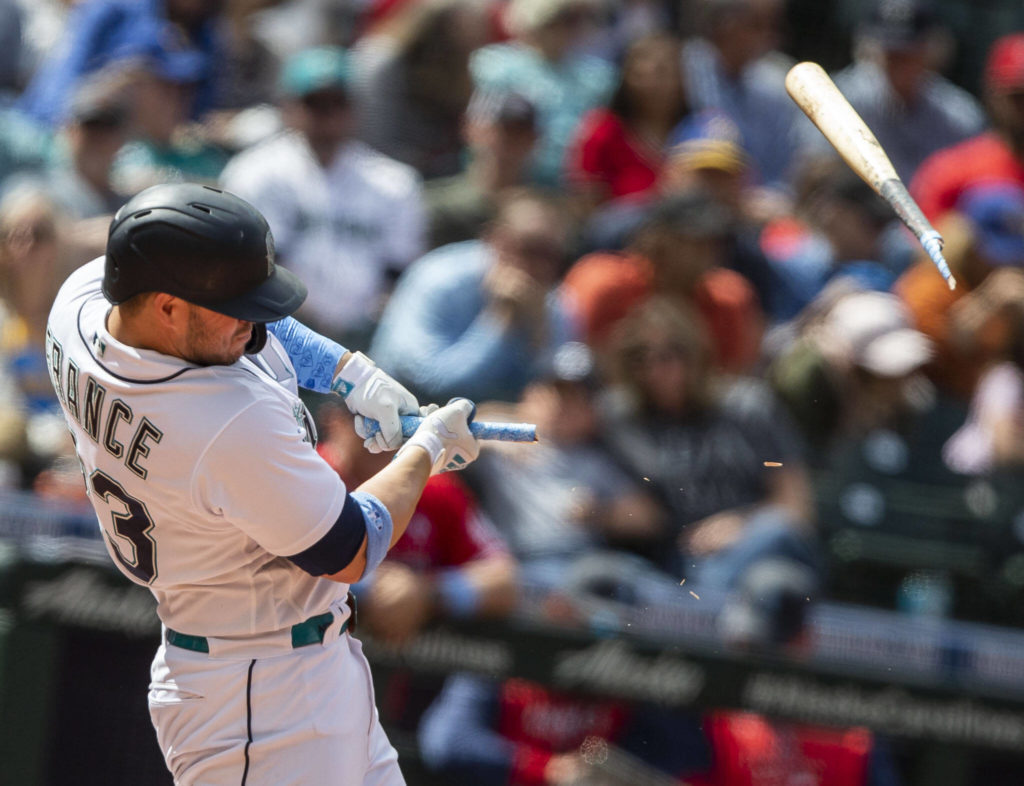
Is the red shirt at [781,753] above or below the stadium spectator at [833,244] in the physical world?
below

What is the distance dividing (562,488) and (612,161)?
1.85 metres

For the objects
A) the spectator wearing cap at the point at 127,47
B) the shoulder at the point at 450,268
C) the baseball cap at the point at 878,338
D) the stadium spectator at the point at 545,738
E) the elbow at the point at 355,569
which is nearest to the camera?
the elbow at the point at 355,569

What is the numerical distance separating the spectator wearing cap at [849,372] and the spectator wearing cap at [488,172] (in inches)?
50.9

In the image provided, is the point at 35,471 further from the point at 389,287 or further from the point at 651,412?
the point at 651,412

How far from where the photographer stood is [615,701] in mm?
4645

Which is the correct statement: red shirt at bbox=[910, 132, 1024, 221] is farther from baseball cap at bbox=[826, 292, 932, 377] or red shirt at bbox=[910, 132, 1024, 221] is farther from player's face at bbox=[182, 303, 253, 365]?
player's face at bbox=[182, 303, 253, 365]

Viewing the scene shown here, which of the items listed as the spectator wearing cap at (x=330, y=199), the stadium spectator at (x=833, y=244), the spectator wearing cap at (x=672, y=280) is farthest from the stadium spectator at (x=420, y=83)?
the stadium spectator at (x=833, y=244)

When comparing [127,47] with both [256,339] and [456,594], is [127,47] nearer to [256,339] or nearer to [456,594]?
[456,594]

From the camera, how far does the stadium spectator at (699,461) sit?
15.6 feet

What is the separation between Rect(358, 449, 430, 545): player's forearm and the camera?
2.61m

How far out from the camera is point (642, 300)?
5320mm

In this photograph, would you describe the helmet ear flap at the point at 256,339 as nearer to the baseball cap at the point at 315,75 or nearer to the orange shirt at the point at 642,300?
the orange shirt at the point at 642,300

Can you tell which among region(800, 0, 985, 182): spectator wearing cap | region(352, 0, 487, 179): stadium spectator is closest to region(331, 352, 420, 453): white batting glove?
region(352, 0, 487, 179): stadium spectator

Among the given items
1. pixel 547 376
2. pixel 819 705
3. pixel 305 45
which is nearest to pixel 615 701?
pixel 819 705
